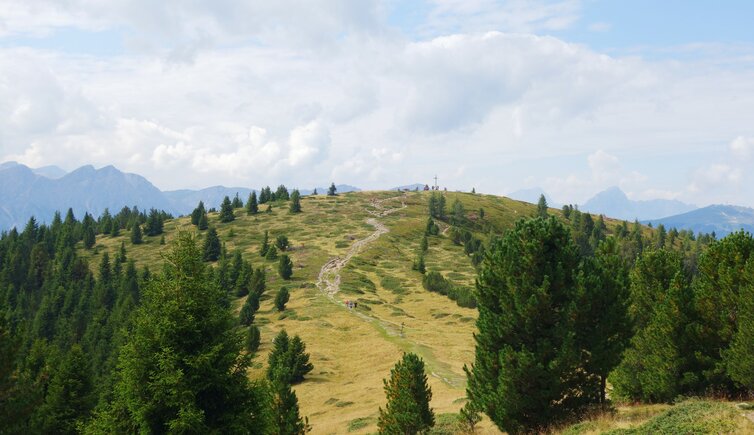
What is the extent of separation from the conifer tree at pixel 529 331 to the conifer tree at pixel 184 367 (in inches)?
356

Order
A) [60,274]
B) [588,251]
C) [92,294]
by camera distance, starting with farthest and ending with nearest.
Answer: [588,251], [60,274], [92,294]

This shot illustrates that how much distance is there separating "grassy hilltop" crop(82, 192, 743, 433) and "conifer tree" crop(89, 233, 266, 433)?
451 centimetres

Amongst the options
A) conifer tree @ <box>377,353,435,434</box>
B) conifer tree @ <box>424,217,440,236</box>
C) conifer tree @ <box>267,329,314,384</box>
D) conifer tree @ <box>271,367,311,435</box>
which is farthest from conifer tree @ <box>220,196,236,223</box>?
conifer tree @ <box>377,353,435,434</box>

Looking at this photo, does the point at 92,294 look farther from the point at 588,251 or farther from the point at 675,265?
the point at 588,251

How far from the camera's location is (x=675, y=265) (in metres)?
28.6

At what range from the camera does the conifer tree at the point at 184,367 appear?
16.4 metres

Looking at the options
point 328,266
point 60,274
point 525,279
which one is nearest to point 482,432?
point 525,279

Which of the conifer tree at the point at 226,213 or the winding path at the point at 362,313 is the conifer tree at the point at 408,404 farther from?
the conifer tree at the point at 226,213

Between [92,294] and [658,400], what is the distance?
4305 inches

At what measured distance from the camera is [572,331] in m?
19.5

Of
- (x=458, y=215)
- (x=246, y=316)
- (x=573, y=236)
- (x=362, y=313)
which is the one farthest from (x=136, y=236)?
(x=573, y=236)

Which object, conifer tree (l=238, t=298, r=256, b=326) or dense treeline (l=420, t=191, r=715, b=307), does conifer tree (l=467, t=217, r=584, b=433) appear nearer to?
conifer tree (l=238, t=298, r=256, b=326)

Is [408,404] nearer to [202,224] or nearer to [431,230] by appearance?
[431,230]

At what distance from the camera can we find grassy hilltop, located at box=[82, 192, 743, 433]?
4481 centimetres
